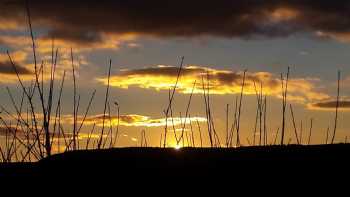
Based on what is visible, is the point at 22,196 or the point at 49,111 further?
the point at 49,111

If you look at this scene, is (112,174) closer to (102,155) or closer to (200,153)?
(102,155)

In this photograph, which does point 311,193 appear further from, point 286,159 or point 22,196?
point 22,196

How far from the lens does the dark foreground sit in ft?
4.84

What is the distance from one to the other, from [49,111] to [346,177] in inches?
88.4

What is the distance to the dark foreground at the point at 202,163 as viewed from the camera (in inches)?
58.1

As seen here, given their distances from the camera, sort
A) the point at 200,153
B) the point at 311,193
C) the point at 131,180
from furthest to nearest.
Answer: the point at 200,153 < the point at 131,180 < the point at 311,193

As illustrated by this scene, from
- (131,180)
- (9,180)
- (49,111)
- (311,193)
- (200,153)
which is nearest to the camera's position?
(311,193)

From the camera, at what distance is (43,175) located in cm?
158

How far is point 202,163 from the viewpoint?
1534mm

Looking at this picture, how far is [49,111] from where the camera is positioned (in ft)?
10.9

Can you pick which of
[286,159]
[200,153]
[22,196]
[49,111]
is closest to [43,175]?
[22,196]

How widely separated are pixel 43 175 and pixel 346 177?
0.85 metres

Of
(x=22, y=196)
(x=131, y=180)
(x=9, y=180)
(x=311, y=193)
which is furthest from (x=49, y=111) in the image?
(x=311, y=193)

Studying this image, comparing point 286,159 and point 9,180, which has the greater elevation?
point 286,159
